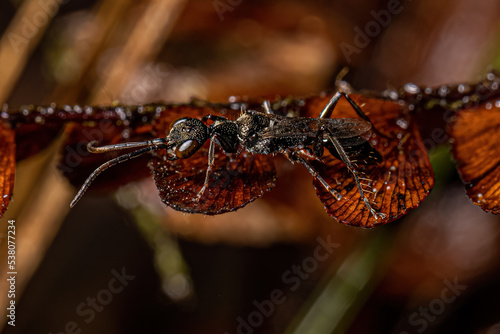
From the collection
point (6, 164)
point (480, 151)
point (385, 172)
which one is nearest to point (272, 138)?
point (385, 172)

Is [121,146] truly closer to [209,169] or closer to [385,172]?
[209,169]

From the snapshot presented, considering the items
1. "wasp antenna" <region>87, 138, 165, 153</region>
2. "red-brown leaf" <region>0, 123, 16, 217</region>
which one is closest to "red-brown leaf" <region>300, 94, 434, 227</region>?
"wasp antenna" <region>87, 138, 165, 153</region>

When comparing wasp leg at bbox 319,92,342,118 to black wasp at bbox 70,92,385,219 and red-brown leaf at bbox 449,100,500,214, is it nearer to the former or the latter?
black wasp at bbox 70,92,385,219

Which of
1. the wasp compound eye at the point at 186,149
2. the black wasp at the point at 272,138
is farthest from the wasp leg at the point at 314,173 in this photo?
the wasp compound eye at the point at 186,149

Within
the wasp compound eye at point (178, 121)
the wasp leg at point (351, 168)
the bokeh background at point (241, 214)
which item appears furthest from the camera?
the bokeh background at point (241, 214)

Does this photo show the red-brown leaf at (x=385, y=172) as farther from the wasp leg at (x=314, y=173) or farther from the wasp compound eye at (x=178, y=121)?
the wasp compound eye at (x=178, y=121)
